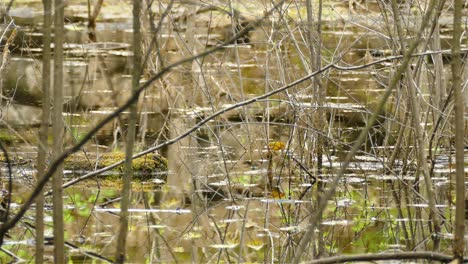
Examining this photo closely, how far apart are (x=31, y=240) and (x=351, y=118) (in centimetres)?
545

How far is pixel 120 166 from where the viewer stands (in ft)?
26.3

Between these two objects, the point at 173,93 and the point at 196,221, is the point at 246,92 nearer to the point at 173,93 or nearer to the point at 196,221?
the point at 173,93

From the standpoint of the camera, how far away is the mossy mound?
7852mm

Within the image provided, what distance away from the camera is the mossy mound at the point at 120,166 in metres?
7.85

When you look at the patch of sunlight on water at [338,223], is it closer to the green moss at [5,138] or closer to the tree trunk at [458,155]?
the tree trunk at [458,155]

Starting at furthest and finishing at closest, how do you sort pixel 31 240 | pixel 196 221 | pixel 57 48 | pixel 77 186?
pixel 77 186 → pixel 196 221 → pixel 31 240 → pixel 57 48

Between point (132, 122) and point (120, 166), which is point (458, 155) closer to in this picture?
point (132, 122)

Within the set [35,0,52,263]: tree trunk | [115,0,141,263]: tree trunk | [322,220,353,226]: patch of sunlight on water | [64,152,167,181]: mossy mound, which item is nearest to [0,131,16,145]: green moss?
[64,152,167,181]: mossy mound

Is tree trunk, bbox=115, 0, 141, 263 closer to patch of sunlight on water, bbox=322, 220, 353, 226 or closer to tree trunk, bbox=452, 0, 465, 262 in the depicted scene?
tree trunk, bbox=452, 0, 465, 262

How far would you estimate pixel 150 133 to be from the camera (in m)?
9.45

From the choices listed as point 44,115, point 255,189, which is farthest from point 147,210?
point 44,115

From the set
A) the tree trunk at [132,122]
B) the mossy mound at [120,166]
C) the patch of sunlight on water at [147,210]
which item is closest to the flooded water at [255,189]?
the patch of sunlight on water at [147,210]

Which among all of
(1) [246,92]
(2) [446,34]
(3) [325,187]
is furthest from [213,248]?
(2) [446,34]

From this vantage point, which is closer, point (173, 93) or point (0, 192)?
point (0, 192)
